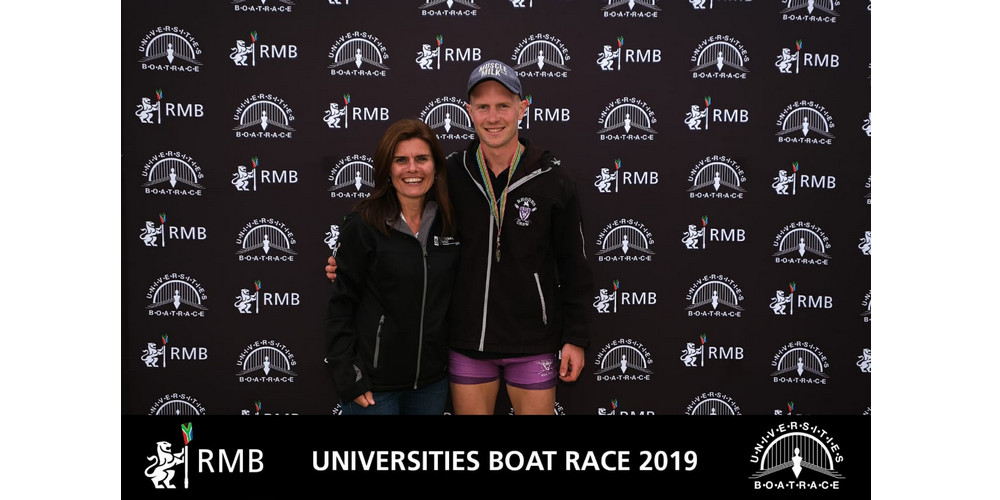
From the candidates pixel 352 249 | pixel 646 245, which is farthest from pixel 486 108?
pixel 646 245

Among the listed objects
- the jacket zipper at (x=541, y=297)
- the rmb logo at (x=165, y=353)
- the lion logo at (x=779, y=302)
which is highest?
the lion logo at (x=779, y=302)

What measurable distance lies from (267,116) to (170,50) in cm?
57

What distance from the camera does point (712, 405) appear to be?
3.09 m

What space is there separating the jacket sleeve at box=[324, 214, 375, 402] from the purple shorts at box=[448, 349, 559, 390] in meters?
0.36

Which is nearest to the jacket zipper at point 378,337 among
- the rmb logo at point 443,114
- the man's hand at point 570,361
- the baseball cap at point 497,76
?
the man's hand at point 570,361

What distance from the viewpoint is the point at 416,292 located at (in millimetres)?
2105

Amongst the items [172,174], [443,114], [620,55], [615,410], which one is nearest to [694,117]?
[620,55]

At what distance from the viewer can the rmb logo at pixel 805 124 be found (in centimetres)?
304

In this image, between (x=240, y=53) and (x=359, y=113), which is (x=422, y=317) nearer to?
(x=359, y=113)

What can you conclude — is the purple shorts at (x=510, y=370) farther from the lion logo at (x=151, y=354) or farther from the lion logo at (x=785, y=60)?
the lion logo at (x=785, y=60)

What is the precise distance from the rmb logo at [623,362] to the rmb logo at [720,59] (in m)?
1.36

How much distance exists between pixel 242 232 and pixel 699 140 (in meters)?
2.28

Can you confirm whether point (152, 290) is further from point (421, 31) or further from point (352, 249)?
point (421, 31)

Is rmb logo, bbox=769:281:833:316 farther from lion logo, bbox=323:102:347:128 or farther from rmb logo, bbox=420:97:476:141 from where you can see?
lion logo, bbox=323:102:347:128
